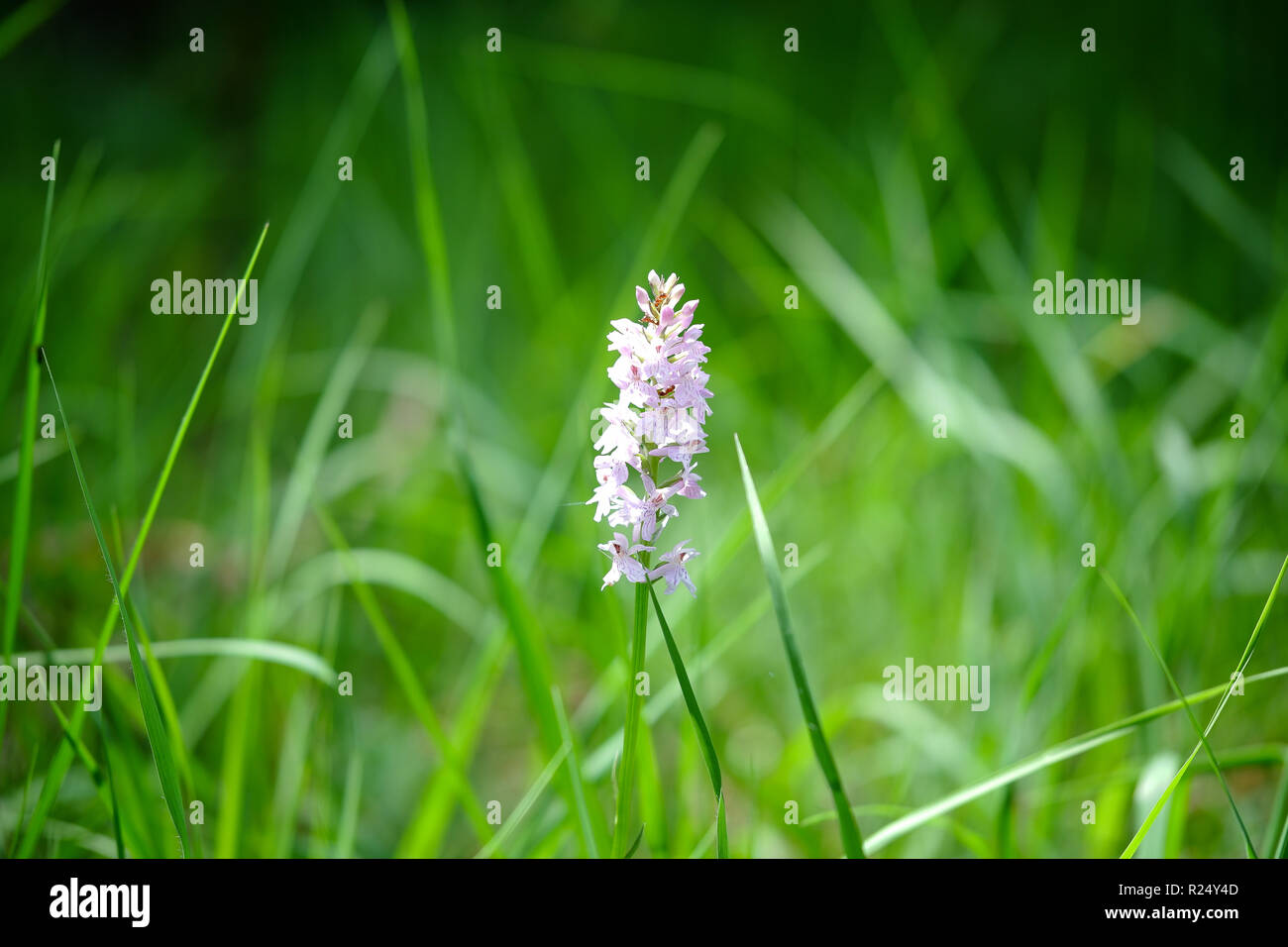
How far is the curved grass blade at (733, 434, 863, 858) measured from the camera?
24.5 inches

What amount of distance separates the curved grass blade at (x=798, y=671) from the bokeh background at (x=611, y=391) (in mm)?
173

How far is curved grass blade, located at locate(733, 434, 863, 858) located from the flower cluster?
0.05 metres

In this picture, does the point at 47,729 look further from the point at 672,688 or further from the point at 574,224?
the point at 574,224

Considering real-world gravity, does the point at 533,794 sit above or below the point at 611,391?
below

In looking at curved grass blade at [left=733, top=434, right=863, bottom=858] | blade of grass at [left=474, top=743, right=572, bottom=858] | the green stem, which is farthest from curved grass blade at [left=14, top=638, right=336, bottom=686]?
curved grass blade at [left=733, top=434, right=863, bottom=858]

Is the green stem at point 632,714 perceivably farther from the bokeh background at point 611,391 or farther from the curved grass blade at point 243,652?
the curved grass blade at point 243,652

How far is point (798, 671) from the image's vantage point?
0.63 metres

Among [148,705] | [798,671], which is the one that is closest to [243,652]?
[148,705]

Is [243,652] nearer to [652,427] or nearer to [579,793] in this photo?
[579,793]

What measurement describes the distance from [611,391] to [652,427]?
850mm

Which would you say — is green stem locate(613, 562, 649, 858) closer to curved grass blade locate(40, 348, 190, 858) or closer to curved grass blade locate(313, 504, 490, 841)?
curved grass blade locate(313, 504, 490, 841)

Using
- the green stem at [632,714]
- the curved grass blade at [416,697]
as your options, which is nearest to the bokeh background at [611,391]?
the curved grass blade at [416,697]
